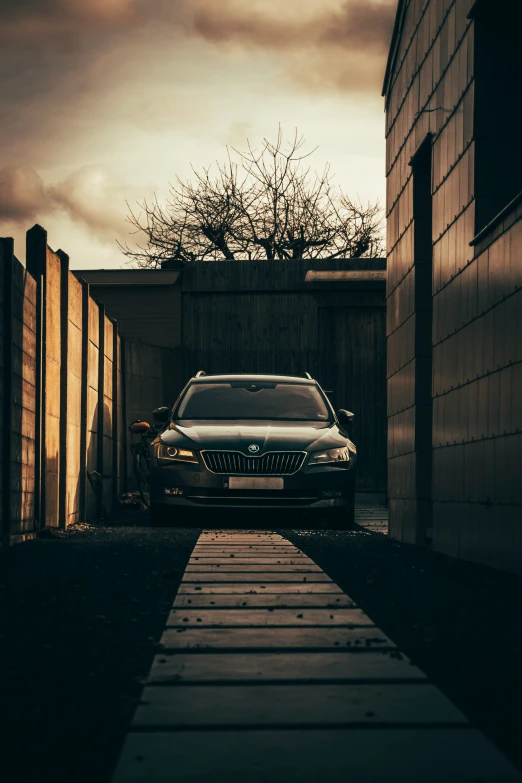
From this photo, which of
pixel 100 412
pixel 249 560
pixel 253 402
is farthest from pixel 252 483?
pixel 249 560

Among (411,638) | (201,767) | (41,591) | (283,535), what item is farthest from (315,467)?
(201,767)

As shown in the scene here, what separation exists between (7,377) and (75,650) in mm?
4271

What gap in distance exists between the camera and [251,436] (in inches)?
427

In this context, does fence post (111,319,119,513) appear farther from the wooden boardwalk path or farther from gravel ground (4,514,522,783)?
the wooden boardwalk path

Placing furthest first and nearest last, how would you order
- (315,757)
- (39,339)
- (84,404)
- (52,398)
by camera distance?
(84,404) < (52,398) < (39,339) < (315,757)

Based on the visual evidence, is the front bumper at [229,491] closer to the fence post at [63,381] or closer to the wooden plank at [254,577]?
the fence post at [63,381]

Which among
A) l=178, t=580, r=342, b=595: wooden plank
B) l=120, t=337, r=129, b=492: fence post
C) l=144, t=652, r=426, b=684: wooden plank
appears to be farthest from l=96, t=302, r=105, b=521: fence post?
l=144, t=652, r=426, b=684: wooden plank

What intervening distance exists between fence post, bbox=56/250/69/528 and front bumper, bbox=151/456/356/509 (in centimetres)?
→ 92

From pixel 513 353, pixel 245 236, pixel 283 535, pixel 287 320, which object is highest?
pixel 245 236

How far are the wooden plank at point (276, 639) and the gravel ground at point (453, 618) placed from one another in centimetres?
12

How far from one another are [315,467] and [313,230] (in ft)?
81.8

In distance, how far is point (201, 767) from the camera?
2434 millimetres

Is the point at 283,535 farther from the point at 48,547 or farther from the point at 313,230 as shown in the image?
the point at 313,230

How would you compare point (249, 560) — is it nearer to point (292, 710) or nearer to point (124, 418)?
point (292, 710)
